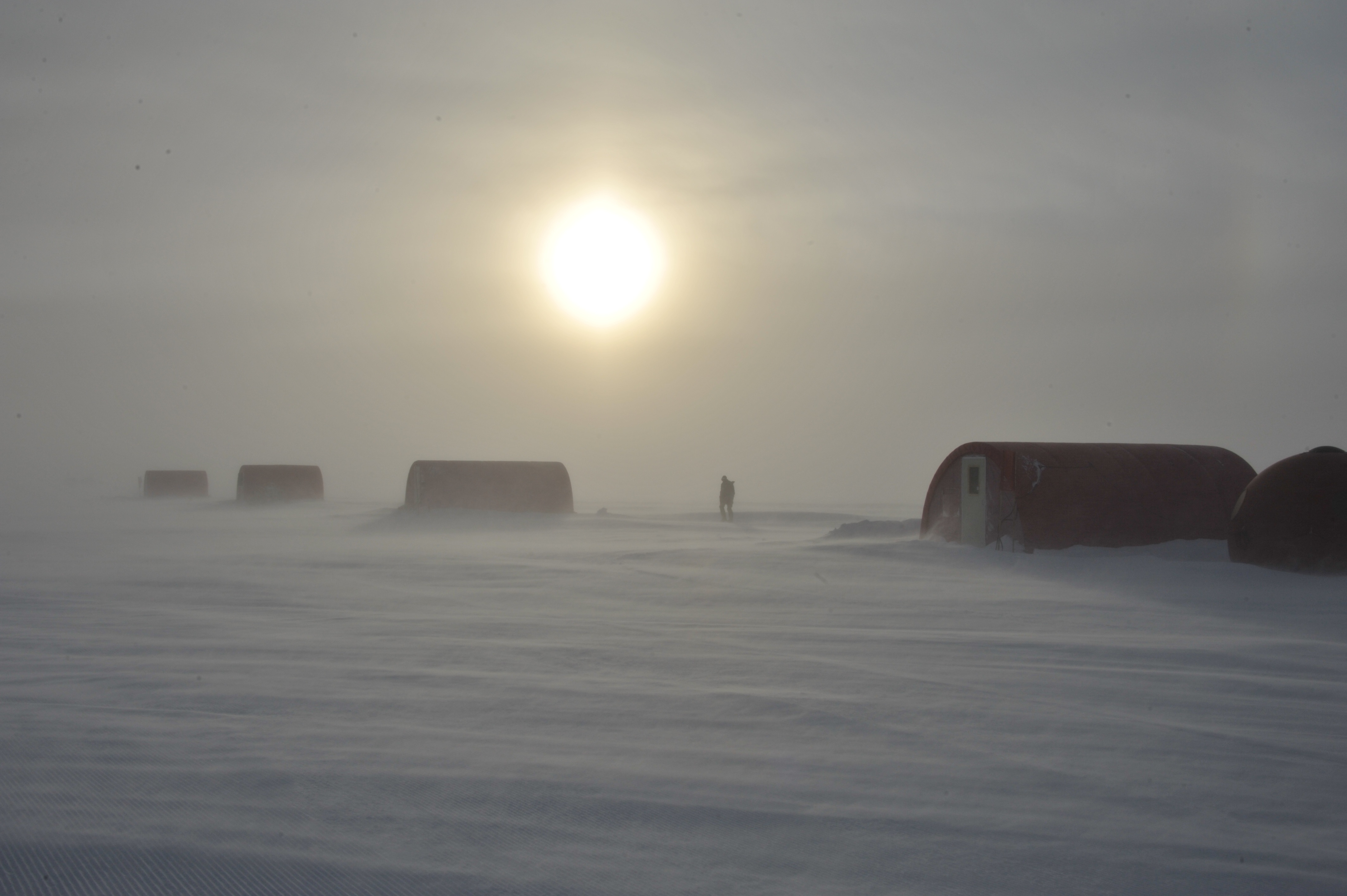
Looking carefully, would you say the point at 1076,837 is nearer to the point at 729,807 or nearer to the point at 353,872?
the point at 729,807

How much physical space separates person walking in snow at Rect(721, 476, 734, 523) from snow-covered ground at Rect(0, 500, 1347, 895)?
21578 millimetres

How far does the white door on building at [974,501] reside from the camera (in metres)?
20.8

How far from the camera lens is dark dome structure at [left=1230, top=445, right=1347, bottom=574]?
664 inches

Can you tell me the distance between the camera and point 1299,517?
1717 centimetres

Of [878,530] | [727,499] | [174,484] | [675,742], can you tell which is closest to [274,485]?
[174,484]

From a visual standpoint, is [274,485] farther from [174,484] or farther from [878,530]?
[878,530]

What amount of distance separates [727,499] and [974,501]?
1644 centimetres

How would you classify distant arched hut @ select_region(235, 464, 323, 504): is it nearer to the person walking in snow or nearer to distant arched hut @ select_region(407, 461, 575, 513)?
distant arched hut @ select_region(407, 461, 575, 513)

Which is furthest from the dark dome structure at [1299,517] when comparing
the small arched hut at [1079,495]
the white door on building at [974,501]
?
the white door on building at [974,501]

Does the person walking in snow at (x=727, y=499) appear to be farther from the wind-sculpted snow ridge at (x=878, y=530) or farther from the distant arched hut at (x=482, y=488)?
the wind-sculpted snow ridge at (x=878, y=530)

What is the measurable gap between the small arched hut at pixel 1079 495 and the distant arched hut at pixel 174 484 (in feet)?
178

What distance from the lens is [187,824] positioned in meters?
5.29

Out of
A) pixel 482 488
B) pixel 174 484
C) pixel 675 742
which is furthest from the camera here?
pixel 174 484

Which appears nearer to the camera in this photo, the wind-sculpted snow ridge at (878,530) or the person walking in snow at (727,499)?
the wind-sculpted snow ridge at (878,530)
